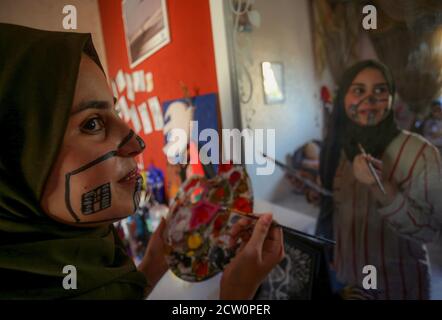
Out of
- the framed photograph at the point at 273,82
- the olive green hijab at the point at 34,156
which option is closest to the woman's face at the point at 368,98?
the framed photograph at the point at 273,82

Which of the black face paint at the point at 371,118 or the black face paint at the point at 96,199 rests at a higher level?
the black face paint at the point at 371,118

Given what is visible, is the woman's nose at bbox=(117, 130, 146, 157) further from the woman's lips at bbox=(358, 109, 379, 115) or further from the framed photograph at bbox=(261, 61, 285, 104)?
the woman's lips at bbox=(358, 109, 379, 115)

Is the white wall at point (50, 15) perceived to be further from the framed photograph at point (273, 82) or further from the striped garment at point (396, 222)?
the striped garment at point (396, 222)

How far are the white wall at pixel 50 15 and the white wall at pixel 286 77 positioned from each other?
268mm

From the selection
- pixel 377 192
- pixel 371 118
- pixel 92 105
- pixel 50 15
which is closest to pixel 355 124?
pixel 371 118

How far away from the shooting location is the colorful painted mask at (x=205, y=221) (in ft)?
1.90

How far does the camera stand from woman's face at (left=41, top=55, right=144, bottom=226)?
1.41 feet

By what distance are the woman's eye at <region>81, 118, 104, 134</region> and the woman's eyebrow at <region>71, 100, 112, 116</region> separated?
20mm

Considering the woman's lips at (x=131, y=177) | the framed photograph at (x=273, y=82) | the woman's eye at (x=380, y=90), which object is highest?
the framed photograph at (x=273, y=82)

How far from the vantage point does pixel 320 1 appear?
55cm

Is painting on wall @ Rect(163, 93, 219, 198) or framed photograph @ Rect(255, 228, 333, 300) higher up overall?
painting on wall @ Rect(163, 93, 219, 198)

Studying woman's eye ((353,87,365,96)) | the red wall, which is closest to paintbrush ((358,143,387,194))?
woman's eye ((353,87,365,96))
